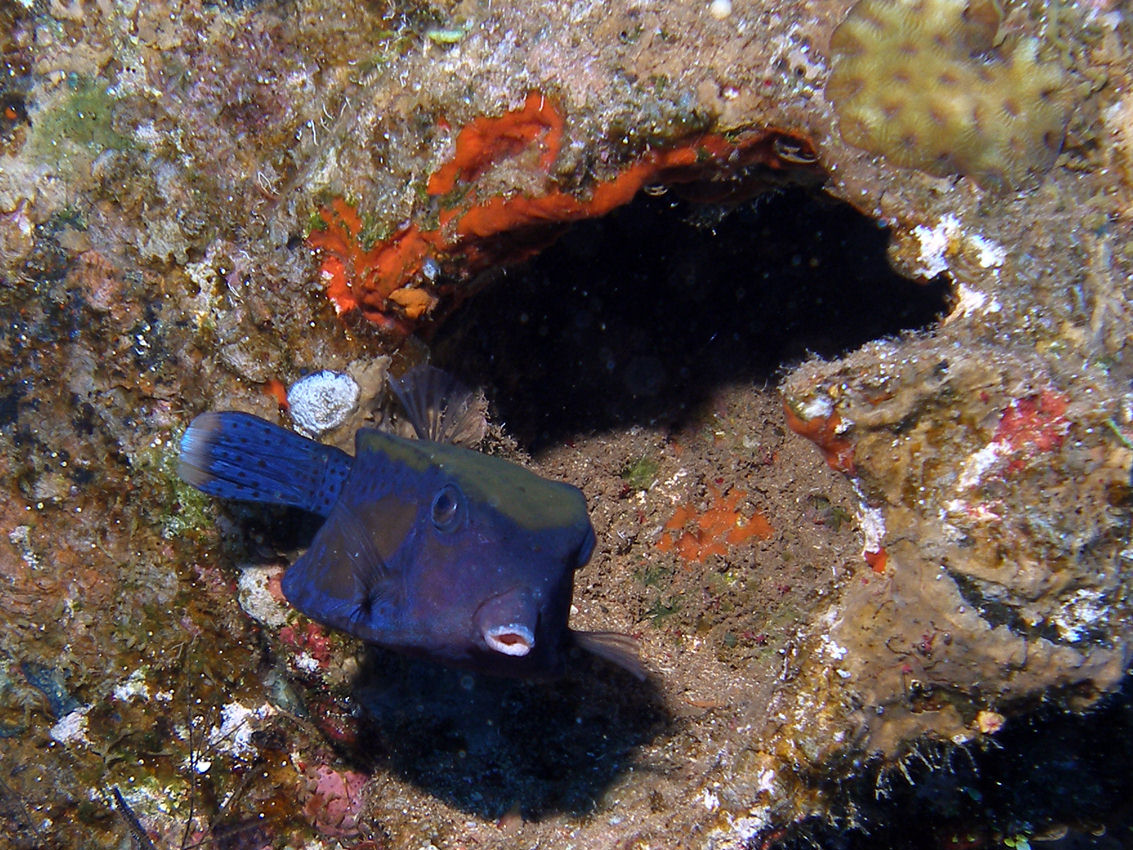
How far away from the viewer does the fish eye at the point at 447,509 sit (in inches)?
83.6

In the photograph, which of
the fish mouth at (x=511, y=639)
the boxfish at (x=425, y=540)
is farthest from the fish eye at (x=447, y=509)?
the fish mouth at (x=511, y=639)

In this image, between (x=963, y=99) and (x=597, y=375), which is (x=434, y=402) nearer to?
(x=597, y=375)

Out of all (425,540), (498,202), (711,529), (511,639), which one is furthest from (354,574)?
(711,529)

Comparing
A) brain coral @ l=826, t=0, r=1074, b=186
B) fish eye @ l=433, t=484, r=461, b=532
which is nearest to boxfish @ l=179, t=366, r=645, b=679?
fish eye @ l=433, t=484, r=461, b=532

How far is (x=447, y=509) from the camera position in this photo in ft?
7.02

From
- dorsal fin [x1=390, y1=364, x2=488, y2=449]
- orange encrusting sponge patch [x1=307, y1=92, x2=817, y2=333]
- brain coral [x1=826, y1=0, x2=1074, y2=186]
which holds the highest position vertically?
brain coral [x1=826, y1=0, x2=1074, y2=186]

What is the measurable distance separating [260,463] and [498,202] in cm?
147

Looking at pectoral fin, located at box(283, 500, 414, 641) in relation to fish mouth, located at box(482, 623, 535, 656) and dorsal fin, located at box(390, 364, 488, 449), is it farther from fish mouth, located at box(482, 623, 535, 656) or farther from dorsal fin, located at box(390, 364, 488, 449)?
dorsal fin, located at box(390, 364, 488, 449)

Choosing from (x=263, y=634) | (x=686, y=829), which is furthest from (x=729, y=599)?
(x=263, y=634)

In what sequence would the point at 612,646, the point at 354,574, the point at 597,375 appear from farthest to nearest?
the point at 597,375
the point at 612,646
the point at 354,574

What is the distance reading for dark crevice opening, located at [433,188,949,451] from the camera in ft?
14.0

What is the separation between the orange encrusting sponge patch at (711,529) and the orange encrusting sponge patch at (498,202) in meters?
2.13

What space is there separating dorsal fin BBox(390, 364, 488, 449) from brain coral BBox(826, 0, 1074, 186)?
1967 millimetres

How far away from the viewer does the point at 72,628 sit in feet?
12.5
